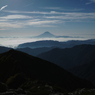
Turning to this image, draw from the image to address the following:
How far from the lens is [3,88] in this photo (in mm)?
63906

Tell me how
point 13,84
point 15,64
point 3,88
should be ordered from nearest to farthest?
point 3,88, point 13,84, point 15,64

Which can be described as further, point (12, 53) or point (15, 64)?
Answer: point (12, 53)

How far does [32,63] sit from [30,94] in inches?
3930

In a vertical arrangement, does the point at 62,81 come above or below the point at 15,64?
below

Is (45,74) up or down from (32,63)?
down

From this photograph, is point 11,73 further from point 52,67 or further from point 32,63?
point 52,67

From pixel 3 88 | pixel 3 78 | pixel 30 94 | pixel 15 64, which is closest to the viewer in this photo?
pixel 30 94

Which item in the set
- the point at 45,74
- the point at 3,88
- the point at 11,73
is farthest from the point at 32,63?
the point at 3,88

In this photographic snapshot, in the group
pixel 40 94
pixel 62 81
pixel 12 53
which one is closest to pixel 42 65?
pixel 62 81

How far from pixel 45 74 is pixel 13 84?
52118 mm

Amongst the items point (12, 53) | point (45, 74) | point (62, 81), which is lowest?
point (62, 81)

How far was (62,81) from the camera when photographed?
143 metres

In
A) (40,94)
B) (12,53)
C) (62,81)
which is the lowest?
(62,81)

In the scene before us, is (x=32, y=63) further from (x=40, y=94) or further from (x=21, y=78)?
(x=40, y=94)
